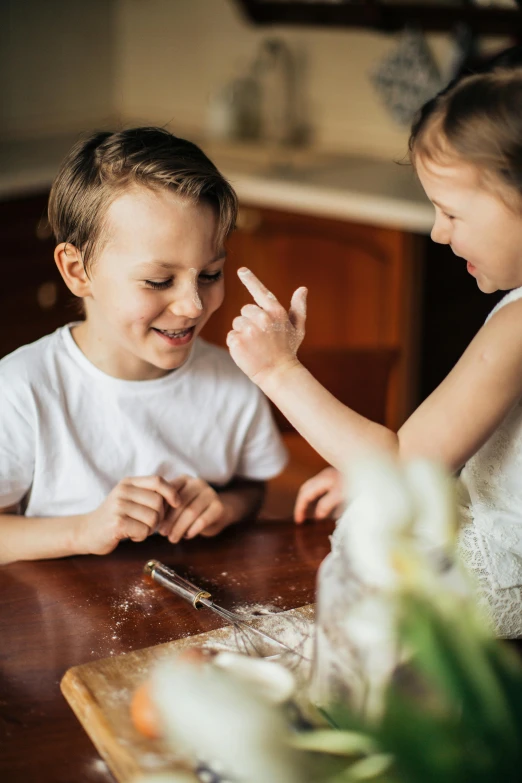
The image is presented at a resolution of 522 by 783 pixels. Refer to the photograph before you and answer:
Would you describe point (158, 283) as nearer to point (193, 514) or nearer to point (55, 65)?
point (193, 514)

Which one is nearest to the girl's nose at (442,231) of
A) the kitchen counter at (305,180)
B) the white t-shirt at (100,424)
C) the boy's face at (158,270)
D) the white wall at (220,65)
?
the boy's face at (158,270)

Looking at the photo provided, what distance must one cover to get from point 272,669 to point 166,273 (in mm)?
594

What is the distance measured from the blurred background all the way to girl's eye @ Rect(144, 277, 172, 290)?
1254 mm

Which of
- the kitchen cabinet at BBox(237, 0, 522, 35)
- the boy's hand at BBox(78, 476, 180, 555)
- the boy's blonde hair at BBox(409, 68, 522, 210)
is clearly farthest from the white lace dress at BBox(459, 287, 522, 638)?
the kitchen cabinet at BBox(237, 0, 522, 35)

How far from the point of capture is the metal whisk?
88cm

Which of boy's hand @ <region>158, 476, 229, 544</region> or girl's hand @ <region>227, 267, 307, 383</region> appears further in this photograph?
boy's hand @ <region>158, 476, 229, 544</region>

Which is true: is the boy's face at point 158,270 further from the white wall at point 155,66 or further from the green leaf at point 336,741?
the white wall at point 155,66

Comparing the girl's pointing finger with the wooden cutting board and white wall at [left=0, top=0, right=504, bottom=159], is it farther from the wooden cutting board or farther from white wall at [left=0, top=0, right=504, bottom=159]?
white wall at [left=0, top=0, right=504, bottom=159]

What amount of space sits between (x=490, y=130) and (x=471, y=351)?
0.22m

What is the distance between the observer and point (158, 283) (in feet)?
3.86

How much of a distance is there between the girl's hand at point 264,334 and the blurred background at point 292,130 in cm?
134

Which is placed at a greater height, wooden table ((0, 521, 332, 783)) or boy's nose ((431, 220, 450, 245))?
boy's nose ((431, 220, 450, 245))

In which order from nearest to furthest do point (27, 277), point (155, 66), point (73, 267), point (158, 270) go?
1. point (158, 270)
2. point (73, 267)
3. point (27, 277)
4. point (155, 66)

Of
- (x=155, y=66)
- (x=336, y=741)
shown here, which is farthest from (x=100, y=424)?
(x=155, y=66)
